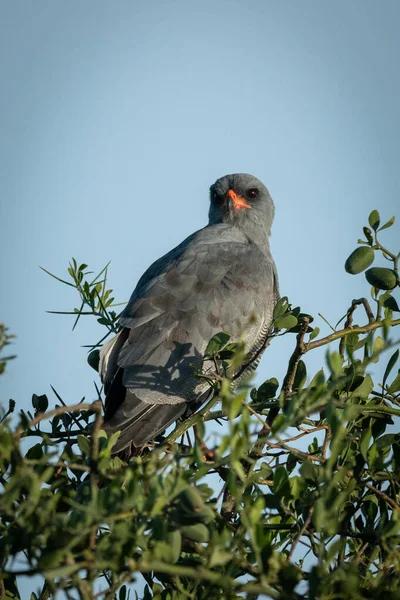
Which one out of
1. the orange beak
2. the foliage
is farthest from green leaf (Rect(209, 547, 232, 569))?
the orange beak

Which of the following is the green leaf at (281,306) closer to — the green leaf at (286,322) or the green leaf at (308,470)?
the green leaf at (286,322)

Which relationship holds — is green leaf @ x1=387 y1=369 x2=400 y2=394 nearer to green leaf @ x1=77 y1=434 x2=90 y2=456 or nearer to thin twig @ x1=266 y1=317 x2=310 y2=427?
thin twig @ x1=266 y1=317 x2=310 y2=427

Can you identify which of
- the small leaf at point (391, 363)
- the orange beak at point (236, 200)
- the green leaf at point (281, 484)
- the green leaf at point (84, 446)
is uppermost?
the orange beak at point (236, 200)

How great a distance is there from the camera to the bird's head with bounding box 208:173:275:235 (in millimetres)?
7609

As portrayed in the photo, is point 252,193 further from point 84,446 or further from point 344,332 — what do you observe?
point 84,446

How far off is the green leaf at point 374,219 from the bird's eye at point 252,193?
463 centimetres

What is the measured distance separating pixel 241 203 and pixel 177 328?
2.76m

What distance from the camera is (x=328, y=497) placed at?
2.19 meters

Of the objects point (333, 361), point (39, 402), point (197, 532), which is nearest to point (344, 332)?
point (333, 361)

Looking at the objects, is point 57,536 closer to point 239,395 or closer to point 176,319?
point 239,395

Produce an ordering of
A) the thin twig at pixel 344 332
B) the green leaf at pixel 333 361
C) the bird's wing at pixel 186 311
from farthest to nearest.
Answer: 1. the bird's wing at pixel 186 311
2. the thin twig at pixel 344 332
3. the green leaf at pixel 333 361

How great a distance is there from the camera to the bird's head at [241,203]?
7.61 metres

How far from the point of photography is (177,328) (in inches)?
210

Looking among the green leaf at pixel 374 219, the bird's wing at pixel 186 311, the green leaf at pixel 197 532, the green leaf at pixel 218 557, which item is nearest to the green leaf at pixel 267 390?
the green leaf at pixel 374 219
